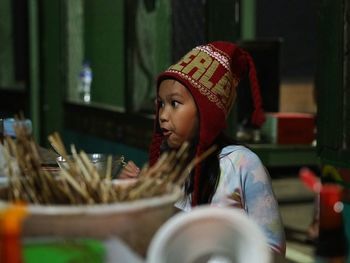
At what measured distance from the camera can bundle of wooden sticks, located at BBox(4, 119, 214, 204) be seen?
1.00 m

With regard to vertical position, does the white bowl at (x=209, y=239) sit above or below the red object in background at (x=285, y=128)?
above

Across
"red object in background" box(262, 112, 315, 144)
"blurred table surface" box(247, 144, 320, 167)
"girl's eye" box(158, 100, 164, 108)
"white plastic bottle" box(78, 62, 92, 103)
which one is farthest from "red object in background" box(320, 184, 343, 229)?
"white plastic bottle" box(78, 62, 92, 103)

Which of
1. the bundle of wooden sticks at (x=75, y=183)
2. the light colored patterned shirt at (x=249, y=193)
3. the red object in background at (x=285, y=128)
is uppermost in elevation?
the bundle of wooden sticks at (x=75, y=183)

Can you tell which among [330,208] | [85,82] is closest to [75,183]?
[330,208]

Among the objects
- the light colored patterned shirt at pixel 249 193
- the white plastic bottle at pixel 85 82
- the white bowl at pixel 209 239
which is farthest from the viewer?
the white plastic bottle at pixel 85 82

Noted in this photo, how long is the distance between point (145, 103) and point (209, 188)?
324 cm

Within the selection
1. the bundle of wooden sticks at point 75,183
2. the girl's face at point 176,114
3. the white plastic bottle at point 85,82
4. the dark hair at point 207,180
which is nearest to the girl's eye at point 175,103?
the girl's face at point 176,114

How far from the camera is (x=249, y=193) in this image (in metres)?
1.68

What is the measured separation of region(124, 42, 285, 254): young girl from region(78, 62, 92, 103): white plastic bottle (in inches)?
162

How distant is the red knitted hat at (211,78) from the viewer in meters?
1.80

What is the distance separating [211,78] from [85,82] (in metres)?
4.27

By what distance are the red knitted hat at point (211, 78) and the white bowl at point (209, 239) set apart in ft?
2.96

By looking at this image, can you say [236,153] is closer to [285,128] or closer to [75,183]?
[75,183]

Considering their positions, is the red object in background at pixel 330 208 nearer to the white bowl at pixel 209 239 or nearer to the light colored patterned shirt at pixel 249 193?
the white bowl at pixel 209 239
